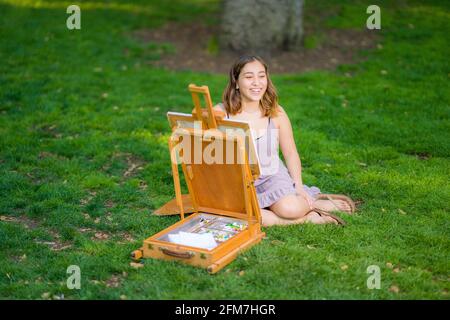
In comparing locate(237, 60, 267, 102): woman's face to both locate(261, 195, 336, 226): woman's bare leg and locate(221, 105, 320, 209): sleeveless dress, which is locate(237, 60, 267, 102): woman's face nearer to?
locate(221, 105, 320, 209): sleeveless dress

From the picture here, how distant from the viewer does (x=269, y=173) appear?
524 cm

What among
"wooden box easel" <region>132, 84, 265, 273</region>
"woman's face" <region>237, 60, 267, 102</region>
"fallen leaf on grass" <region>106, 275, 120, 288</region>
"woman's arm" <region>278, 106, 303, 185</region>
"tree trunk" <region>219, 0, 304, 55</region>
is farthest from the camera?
"tree trunk" <region>219, 0, 304, 55</region>

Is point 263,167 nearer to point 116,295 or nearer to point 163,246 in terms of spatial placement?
point 163,246

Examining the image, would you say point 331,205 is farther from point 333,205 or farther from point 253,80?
point 253,80

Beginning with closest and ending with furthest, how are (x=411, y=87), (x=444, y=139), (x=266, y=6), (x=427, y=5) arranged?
(x=444, y=139) < (x=411, y=87) < (x=266, y=6) < (x=427, y=5)

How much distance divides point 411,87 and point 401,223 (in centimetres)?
396

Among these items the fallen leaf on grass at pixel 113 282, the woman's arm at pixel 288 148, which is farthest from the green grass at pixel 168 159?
the woman's arm at pixel 288 148

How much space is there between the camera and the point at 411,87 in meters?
8.62

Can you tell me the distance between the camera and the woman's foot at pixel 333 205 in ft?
17.5

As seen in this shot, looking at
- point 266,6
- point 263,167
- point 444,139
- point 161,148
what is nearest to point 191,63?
point 266,6

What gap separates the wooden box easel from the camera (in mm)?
4422

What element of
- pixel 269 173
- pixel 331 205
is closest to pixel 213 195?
pixel 269 173

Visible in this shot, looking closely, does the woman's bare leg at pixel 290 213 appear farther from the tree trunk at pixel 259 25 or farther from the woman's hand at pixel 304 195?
the tree trunk at pixel 259 25

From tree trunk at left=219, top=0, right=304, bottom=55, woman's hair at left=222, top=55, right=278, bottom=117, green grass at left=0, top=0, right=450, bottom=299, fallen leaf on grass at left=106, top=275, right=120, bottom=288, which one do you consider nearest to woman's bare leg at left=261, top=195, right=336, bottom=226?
green grass at left=0, top=0, right=450, bottom=299
